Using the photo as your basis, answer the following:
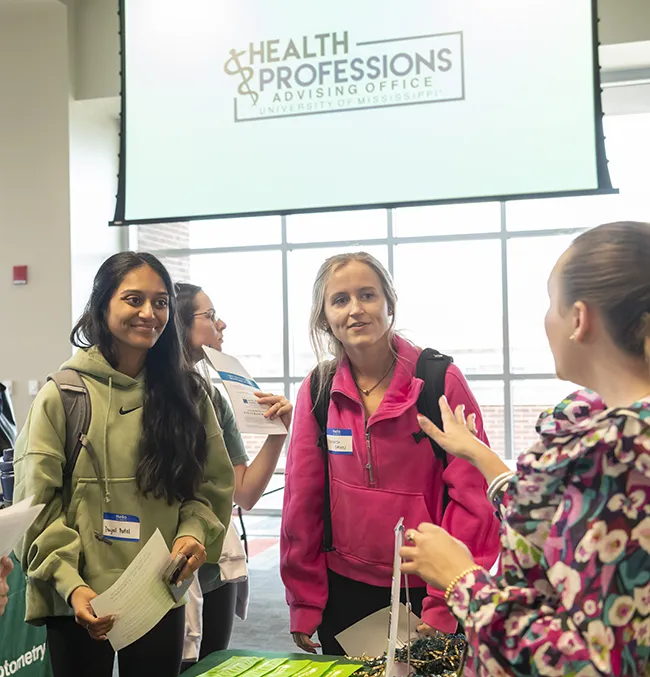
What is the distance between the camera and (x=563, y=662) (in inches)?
32.4

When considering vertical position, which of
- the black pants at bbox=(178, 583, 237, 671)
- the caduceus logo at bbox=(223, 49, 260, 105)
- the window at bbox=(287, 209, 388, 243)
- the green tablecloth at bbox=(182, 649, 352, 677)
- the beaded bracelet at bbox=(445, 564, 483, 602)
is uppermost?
the caduceus logo at bbox=(223, 49, 260, 105)

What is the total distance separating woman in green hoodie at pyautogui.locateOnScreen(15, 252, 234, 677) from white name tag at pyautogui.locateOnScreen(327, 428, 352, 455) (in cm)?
28

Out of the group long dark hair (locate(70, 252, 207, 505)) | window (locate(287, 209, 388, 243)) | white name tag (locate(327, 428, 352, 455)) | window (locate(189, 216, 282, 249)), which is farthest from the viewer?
window (locate(189, 216, 282, 249))

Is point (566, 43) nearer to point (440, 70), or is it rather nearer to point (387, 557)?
point (440, 70)

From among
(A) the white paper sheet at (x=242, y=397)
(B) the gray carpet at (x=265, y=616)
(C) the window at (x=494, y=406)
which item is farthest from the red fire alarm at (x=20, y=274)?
(A) the white paper sheet at (x=242, y=397)

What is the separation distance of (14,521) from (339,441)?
844 mm

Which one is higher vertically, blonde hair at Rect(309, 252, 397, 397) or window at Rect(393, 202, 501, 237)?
window at Rect(393, 202, 501, 237)

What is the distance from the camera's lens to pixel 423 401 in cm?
180

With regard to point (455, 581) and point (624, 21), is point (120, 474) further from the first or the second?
point (624, 21)

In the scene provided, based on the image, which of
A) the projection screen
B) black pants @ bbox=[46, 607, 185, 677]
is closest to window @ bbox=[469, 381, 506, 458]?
the projection screen

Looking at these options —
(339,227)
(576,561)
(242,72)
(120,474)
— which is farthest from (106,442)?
(339,227)

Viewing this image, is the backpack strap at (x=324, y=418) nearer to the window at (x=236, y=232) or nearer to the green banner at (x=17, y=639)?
the green banner at (x=17, y=639)

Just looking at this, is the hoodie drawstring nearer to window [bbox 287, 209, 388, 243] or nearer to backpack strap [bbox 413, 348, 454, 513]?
backpack strap [bbox 413, 348, 454, 513]

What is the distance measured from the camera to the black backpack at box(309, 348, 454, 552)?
1798 millimetres
